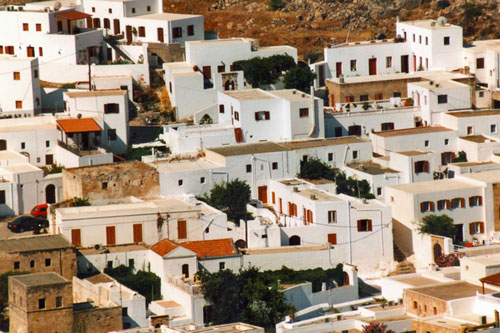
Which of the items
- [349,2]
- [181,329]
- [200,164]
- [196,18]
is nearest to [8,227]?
[200,164]

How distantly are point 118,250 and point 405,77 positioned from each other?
2620 cm

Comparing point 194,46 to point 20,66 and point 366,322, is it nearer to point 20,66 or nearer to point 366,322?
point 20,66

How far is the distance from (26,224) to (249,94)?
1645 centimetres

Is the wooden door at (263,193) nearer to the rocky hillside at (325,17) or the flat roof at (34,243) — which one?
the flat roof at (34,243)

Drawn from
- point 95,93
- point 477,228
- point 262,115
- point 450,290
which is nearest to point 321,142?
point 262,115

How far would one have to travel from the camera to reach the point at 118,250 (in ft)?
254

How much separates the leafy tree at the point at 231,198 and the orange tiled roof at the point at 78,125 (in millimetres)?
8088

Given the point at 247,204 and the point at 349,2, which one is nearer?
the point at 247,204

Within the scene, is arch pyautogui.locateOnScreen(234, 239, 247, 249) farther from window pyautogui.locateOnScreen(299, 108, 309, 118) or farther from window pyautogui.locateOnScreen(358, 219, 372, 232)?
window pyautogui.locateOnScreen(299, 108, 309, 118)

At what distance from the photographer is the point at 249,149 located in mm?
86625

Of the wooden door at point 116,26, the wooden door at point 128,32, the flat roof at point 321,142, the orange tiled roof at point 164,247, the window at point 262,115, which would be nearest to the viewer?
the orange tiled roof at point 164,247

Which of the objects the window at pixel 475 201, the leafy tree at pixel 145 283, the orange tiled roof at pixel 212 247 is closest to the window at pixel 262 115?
the window at pixel 475 201

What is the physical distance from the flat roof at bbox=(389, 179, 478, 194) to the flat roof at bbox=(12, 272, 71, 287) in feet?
66.1

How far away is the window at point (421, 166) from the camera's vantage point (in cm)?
8762
